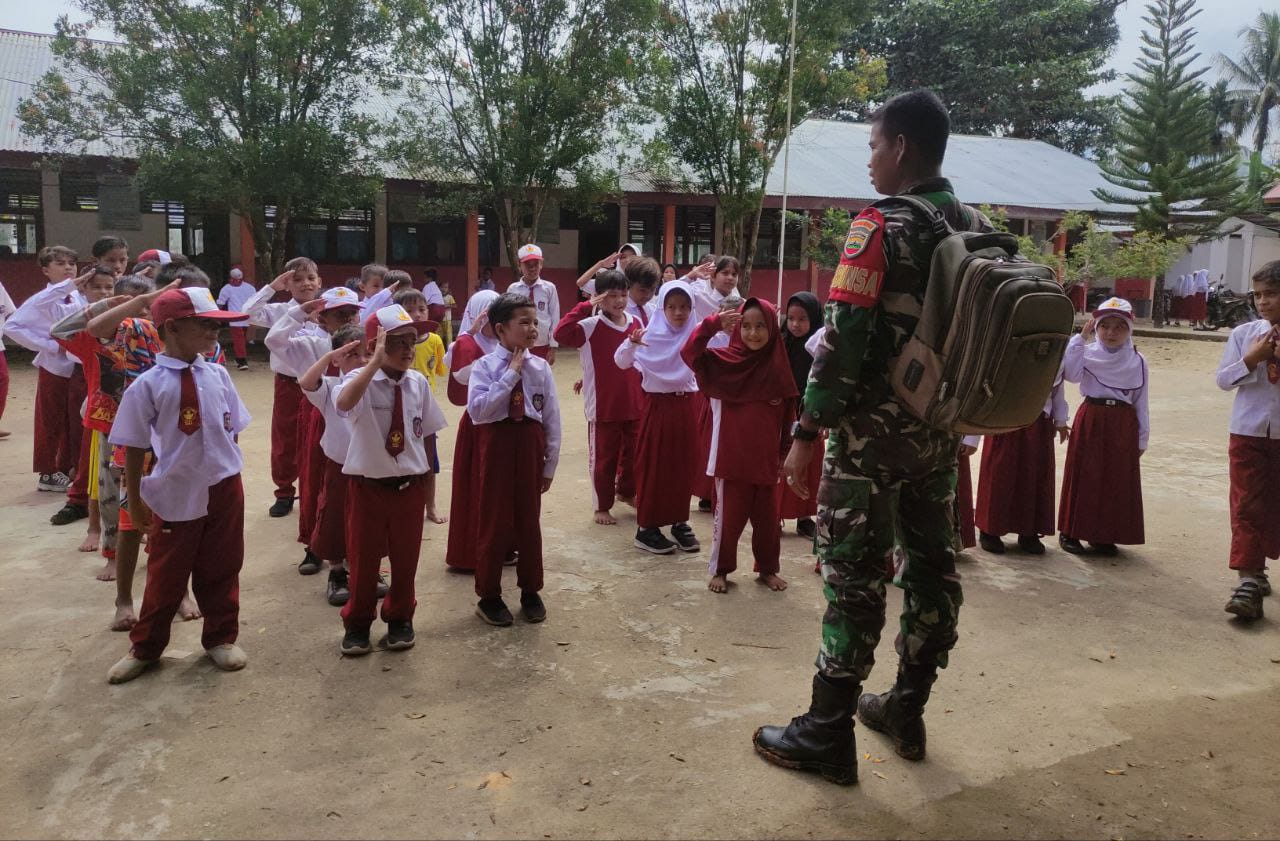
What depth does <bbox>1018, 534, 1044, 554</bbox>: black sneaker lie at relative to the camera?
5.59 meters

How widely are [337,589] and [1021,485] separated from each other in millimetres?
3841

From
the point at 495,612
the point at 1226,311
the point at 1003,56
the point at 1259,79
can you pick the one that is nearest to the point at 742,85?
the point at 1226,311

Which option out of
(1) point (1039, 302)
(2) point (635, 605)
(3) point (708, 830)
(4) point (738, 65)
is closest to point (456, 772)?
(3) point (708, 830)

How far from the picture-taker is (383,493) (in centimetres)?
388

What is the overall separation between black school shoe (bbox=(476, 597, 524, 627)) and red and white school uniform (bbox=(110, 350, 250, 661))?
1.09m

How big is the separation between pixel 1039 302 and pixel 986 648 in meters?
2.04

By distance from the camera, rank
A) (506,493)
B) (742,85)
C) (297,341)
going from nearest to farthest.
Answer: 1. (506,493)
2. (297,341)
3. (742,85)

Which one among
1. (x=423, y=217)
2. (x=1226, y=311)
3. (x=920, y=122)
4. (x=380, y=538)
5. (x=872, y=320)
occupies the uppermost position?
(x=423, y=217)

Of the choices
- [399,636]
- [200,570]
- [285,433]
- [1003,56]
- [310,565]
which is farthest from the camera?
[1003,56]

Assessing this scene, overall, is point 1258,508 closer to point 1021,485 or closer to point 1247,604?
point 1247,604

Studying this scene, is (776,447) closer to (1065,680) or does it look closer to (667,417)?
(667,417)

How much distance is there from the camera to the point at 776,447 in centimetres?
486

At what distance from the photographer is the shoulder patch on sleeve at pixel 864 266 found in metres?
2.79

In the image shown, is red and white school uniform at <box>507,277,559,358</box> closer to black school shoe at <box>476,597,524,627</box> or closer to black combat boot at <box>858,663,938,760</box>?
black school shoe at <box>476,597,524,627</box>
